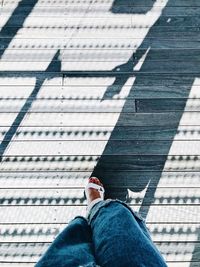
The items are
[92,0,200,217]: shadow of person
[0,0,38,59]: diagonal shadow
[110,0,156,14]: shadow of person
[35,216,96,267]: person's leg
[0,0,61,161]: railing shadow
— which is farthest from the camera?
[110,0,156,14]: shadow of person

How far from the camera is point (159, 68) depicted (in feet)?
10.7

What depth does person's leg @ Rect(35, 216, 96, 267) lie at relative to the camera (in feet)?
5.58

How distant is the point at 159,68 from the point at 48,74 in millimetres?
938

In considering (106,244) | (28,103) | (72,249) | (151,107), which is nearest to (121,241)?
(106,244)

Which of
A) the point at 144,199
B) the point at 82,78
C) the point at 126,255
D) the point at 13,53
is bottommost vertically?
the point at 144,199

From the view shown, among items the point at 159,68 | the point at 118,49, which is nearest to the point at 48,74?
the point at 118,49

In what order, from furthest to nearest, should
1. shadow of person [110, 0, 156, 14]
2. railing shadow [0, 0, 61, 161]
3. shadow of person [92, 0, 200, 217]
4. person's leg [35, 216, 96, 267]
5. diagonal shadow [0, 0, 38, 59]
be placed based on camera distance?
shadow of person [110, 0, 156, 14] < diagonal shadow [0, 0, 38, 59] < railing shadow [0, 0, 61, 161] < shadow of person [92, 0, 200, 217] < person's leg [35, 216, 96, 267]

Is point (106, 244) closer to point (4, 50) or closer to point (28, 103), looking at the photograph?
point (28, 103)

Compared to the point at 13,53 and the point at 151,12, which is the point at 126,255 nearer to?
the point at 13,53

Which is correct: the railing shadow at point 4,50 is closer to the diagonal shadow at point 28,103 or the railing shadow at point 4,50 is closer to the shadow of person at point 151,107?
the diagonal shadow at point 28,103

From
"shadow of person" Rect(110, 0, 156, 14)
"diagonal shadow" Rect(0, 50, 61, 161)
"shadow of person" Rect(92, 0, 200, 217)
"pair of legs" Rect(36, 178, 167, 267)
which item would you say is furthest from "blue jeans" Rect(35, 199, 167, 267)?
"shadow of person" Rect(110, 0, 156, 14)

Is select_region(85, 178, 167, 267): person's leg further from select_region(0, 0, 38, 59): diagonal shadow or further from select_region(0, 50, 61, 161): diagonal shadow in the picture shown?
select_region(0, 0, 38, 59): diagonal shadow

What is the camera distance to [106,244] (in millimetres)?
1804

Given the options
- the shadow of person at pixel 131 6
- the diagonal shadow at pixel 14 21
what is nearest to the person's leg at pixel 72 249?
the diagonal shadow at pixel 14 21
